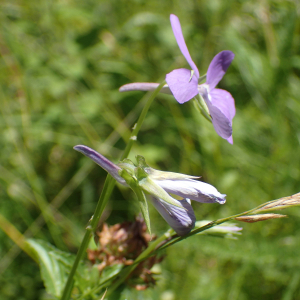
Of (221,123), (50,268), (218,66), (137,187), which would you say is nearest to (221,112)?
(221,123)

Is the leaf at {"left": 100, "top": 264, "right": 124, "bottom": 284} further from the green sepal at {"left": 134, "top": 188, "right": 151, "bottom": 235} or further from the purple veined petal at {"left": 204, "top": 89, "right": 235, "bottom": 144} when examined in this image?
the purple veined petal at {"left": 204, "top": 89, "right": 235, "bottom": 144}

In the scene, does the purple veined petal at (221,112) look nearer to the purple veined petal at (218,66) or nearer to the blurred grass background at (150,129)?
the purple veined petal at (218,66)

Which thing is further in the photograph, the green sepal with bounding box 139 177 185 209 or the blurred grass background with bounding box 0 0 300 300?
the blurred grass background with bounding box 0 0 300 300

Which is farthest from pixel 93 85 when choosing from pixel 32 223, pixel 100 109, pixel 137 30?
pixel 32 223

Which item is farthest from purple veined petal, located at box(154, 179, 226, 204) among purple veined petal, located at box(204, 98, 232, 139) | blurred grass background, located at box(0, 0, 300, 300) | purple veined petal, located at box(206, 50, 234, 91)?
blurred grass background, located at box(0, 0, 300, 300)

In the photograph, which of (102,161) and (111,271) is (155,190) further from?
(111,271)

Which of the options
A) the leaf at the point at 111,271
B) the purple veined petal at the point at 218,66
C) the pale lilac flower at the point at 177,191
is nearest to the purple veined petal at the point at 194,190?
the pale lilac flower at the point at 177,191

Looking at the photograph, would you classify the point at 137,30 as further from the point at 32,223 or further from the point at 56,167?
the point at 32,223
